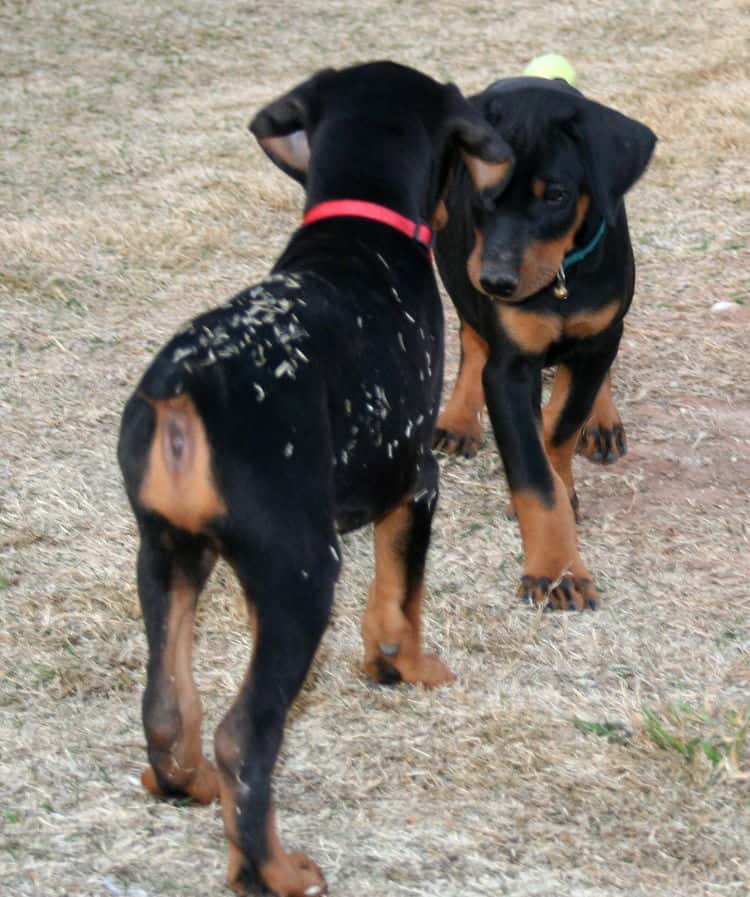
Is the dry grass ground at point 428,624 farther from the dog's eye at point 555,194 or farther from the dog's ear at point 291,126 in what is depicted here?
the dog's ear at point 291,126

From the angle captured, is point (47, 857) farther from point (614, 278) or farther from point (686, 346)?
point (686, 346)

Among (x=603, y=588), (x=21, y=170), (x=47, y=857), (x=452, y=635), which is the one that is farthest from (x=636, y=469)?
(x=21, y=170)

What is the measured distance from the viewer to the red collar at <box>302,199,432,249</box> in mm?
3443

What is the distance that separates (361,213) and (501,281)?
67cm

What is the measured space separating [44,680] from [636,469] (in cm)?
220

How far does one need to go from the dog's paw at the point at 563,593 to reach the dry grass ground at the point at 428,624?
0.19 feet

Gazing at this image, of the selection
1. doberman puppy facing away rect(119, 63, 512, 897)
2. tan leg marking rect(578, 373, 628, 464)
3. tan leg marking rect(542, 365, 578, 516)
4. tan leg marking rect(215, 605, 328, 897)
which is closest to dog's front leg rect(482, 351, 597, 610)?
tan leg marking rect(542, 365, 578, 516)

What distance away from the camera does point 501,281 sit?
13.1ft

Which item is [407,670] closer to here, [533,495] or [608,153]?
[533,495]

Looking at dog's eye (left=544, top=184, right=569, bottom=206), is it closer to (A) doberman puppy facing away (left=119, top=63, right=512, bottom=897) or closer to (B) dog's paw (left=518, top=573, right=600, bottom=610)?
(A) doberman puppy facing away (left=119, top=63, right=512, bottom=897)

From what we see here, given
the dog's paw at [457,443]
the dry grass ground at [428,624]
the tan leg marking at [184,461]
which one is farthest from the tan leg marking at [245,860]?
the dog's paw at [457,443]

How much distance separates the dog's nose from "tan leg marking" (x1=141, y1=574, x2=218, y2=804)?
1.42 meters

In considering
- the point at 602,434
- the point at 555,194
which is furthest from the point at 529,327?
the point at 602,434

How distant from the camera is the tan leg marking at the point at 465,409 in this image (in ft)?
17.1
